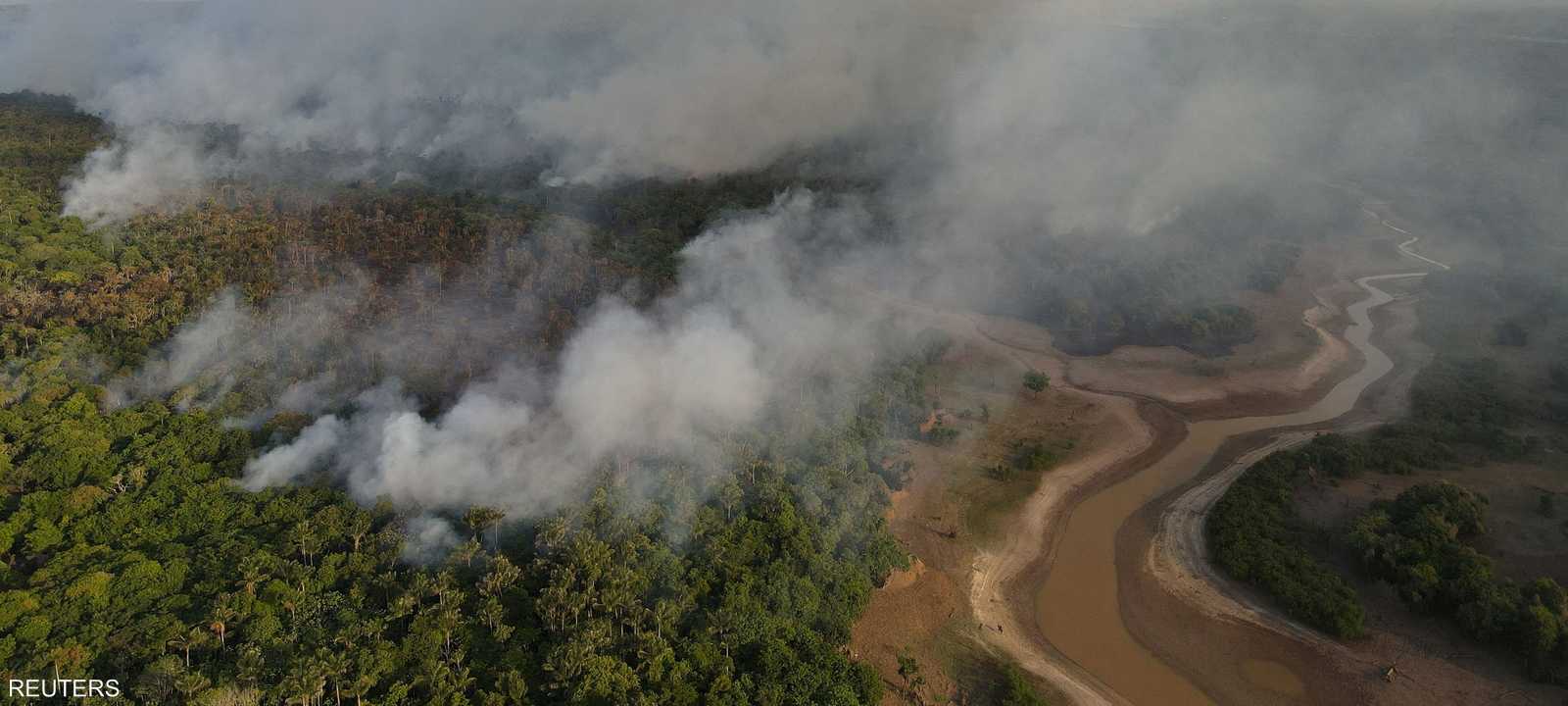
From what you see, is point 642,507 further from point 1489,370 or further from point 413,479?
point 1489,370

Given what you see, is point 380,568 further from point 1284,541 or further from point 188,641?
point 1284,541

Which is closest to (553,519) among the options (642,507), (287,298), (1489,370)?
(642,507)

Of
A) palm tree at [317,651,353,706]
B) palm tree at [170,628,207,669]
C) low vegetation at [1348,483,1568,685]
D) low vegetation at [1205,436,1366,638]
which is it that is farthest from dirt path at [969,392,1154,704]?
palm tree at [170,628,207,669]

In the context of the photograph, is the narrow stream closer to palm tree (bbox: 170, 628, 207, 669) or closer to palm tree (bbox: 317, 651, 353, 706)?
palm tree (bbox: 317, 651, 353, 706)

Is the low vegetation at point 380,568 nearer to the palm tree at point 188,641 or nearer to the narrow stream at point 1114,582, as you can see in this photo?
the palm tree at point 188,641

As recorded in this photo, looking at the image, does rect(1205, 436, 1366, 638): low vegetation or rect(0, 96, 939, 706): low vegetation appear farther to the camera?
rect(1205, 436, 1366, 638): low vegetation

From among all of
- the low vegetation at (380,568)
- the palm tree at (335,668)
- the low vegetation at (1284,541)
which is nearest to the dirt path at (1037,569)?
the low vegetation at (380,568)

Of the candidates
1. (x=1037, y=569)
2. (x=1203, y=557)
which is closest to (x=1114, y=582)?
(x=1037, y=569)

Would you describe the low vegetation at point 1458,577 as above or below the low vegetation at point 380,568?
below
